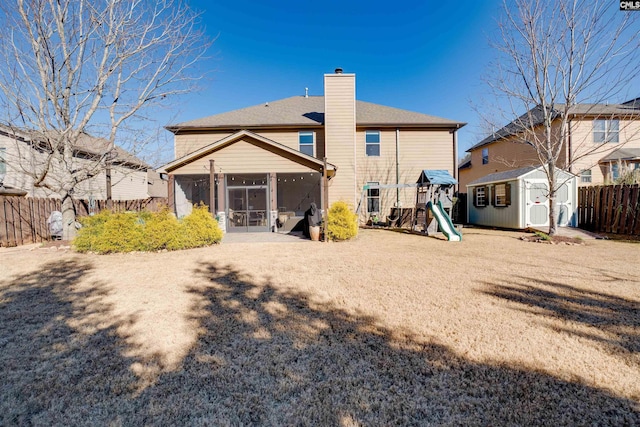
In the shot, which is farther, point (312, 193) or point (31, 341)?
point (312, 193)

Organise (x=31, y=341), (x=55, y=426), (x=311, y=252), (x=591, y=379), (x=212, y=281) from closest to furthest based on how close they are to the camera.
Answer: (x=55, y=426)
(x=591, y=379)
(x=31, y=341)
(x=212, y=281)
(x=311, y=252)

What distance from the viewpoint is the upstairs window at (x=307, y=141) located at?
16844 mm

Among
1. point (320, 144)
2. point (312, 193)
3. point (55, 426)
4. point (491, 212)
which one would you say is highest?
point (320, 144)

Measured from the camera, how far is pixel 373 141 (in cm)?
1736

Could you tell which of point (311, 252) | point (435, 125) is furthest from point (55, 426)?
point (435, 125)

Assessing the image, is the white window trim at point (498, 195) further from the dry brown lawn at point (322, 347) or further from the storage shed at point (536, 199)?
the dry brown lawn at point (322, 347)

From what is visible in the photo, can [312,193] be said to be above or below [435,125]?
below

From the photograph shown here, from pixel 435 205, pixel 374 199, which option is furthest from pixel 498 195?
pixel 374 199

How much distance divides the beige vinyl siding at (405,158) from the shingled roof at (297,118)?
573 mm

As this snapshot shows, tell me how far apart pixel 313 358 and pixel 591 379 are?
2.45 m

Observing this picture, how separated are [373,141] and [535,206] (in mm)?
8893

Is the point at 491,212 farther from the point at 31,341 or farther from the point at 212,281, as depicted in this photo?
the point at 31,341

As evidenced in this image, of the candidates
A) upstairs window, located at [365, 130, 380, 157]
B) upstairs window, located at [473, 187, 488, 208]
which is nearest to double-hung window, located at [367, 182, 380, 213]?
upstairs window, located at [365, 130, 380, 157]

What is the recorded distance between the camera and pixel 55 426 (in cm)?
205
